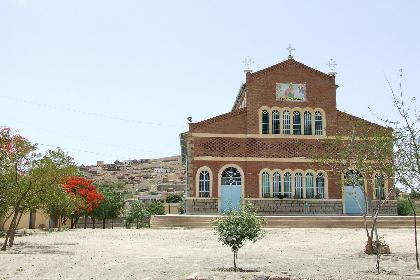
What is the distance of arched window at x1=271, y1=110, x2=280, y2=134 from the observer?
35.3m

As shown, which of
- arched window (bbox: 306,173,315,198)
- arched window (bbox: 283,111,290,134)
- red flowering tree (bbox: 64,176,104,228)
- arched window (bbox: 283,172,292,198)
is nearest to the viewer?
arched window (bbox: 283,172,292,198)

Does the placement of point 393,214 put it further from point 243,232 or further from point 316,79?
point 243,232

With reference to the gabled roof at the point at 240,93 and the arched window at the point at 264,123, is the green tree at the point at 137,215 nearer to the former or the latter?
the gabled roof at the point at 240,93

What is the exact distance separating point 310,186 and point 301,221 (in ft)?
17.5

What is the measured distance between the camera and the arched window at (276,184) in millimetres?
34656

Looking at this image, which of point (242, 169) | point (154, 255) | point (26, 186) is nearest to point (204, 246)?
point (154, 255)

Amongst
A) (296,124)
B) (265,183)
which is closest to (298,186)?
(265,183)

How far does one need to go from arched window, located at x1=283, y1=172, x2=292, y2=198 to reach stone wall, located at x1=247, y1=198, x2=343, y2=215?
473 millimetres

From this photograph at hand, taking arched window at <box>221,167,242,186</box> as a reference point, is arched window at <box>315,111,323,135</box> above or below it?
above

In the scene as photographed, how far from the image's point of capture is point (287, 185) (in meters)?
34.8

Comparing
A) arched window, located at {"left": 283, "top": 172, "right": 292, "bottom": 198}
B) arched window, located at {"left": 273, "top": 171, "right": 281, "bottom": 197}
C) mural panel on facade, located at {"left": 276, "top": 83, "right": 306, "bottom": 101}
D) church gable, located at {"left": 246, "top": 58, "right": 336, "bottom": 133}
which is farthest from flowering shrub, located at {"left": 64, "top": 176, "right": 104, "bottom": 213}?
mural panel on facade, located at {"left": 276, "top": 83, "right": 306, "bottom": 101}

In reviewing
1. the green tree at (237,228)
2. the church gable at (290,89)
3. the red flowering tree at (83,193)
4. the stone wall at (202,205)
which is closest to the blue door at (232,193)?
the stone wall at (202,205)

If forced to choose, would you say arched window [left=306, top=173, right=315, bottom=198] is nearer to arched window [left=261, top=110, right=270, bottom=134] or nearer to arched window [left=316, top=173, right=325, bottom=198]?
arched window [left=316, top=173, right=325, bottom=198]

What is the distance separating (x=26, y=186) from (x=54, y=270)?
7193 mm
